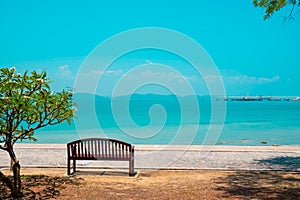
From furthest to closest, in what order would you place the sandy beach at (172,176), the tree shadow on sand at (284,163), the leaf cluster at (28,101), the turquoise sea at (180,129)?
1. the turquoise sea at (180,129)
2. the tree shadow on sand at (284,163)
3. the sandy beach at (172,176)
4. the leaf cluster at (28,101)

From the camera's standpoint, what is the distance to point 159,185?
22.2 feet

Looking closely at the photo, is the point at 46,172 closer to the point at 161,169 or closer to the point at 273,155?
the point at 161,169

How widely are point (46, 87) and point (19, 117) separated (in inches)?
33.2

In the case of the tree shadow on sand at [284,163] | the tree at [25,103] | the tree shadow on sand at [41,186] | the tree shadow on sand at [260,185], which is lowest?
the tree shadow on sand at [260,185]

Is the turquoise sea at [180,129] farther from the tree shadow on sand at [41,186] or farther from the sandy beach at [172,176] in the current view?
the tree shadow on sand at [41,186]

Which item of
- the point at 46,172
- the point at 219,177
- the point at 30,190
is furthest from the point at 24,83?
the point at 219,177

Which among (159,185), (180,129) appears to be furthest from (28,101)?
(180,129)

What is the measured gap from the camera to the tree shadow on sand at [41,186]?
600 cm

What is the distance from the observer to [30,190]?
20.6ft

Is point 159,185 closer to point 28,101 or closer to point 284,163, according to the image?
point 28,101

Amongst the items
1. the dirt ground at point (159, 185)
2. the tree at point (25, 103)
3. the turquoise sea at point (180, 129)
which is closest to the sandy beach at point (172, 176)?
the dirt ground at point (159, 185)

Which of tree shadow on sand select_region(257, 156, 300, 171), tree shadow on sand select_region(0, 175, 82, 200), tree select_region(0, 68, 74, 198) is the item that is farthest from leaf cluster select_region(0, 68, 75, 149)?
tree shadow on sand select_region(257, 156, 300, 171)

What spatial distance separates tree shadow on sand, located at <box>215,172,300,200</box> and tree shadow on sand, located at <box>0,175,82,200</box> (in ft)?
9.36

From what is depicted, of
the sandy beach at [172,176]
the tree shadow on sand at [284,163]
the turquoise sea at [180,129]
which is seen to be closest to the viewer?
the sandy beach at [172,176]
